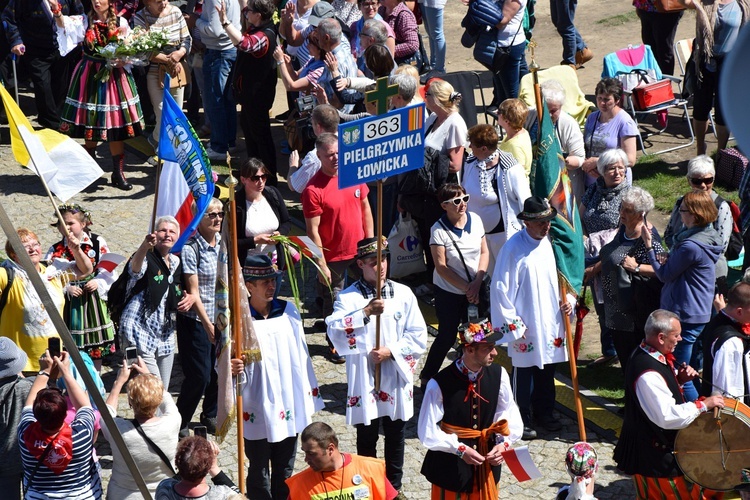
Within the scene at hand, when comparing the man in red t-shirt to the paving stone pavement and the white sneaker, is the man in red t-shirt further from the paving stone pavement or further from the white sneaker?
the white sneaker

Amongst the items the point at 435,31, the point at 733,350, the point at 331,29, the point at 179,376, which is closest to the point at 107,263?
the point at 179,376

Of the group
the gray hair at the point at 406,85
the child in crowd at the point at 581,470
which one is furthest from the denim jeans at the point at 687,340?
the gray hair at the point at 406,85

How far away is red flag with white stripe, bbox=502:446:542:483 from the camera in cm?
661

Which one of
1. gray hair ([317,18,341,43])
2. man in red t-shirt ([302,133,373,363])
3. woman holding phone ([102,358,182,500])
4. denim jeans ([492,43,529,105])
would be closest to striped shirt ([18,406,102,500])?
woman holding phone ([102,358,182,500])

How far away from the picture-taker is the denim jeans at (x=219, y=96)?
12.1 m

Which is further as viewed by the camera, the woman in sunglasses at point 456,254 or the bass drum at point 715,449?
the woman in sunglasses at point 456,254

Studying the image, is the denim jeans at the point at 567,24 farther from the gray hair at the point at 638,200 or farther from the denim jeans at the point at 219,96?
the gray hair at the point at 638,200

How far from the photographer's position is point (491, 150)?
8.66 meters

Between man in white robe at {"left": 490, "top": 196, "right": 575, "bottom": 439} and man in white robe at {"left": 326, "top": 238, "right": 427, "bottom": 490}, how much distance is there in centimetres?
85

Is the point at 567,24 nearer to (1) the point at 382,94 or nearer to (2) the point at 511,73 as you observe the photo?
(2) the point at 511,73

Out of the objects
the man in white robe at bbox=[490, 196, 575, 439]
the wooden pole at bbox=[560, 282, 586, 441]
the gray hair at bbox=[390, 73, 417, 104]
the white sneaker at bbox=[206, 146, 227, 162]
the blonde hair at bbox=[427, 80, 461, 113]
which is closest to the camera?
the wooden pole at bbox=[560, 282, 586, 441]

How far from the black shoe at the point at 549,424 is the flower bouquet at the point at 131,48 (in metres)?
5.76

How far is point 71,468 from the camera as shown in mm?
5992

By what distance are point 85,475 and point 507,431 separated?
2414mm
